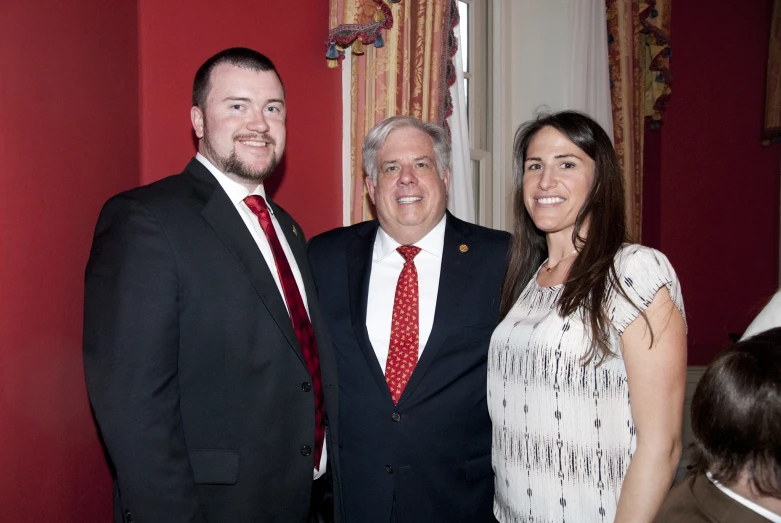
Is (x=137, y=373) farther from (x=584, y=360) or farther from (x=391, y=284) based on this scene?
(x=584, y=360)

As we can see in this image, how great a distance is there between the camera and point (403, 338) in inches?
78.3

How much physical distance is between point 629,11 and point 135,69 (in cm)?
355

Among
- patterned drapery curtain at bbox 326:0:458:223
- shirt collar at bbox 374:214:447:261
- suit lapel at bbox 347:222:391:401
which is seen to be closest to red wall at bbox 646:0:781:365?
patterned drapery curtain at bbox 326:0:458:223

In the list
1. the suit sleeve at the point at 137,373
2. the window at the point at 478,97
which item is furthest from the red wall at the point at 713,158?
the suit sleeve at the point at 137,373

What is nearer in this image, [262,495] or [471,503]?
[262,495]

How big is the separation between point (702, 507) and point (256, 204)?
132cm

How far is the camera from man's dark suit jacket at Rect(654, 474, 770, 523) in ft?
3.37

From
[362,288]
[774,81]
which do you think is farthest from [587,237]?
[774,81]

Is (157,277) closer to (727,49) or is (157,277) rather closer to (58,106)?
(58,106)

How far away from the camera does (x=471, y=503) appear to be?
76.6 inches

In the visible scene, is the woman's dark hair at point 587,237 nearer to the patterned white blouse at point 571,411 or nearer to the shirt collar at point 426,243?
the patterned white blouse at point 571,411

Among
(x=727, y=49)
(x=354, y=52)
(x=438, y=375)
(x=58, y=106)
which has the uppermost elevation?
(x=727, y=49)

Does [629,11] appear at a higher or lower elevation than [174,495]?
higher

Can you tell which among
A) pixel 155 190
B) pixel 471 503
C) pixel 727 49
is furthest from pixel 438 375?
pixel 727 49
